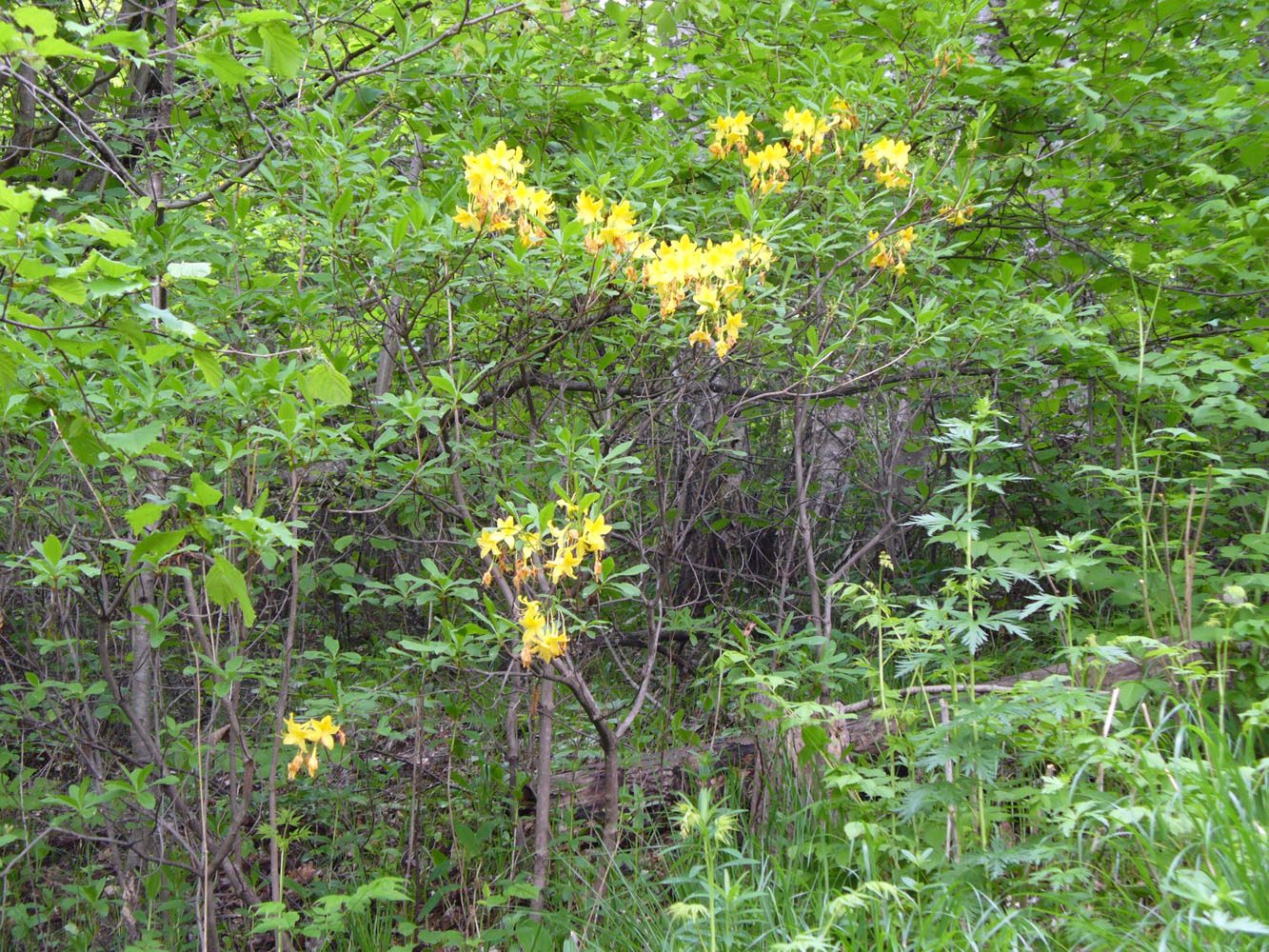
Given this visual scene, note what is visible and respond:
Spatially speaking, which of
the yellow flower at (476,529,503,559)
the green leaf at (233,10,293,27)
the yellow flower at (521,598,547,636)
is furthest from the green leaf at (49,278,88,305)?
the yellow flower at (521,598,547,636)

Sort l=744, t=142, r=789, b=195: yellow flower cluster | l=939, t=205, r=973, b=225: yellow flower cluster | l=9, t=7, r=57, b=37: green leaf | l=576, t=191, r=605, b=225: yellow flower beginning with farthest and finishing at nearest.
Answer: l=939, t=205, r=973, b=225: yellow flower cluster
l=744, t=142, r=789, b=195: yellow flower cluster
l=576, t=191, r=605, b=225: yellow flower
l=9, t=7, r=57, b=37: green leaf

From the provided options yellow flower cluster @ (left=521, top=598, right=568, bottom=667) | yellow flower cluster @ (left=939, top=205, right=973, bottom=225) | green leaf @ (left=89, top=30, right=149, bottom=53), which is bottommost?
yellow flower cluster @ (left=521, top=598, right=568, bottom=667)

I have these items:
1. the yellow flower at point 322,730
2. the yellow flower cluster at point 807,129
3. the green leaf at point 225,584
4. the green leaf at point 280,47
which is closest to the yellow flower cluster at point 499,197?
the green leaf at point 280,47

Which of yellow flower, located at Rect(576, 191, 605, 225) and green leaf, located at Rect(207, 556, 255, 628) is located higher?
Result: yellow flower, located at Rect(576, 191, 605, 225)

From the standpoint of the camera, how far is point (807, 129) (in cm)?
318

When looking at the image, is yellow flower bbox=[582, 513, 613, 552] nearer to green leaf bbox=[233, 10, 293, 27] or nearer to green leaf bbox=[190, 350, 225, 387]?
green leaf bbox=[190, 350, 225, 387]

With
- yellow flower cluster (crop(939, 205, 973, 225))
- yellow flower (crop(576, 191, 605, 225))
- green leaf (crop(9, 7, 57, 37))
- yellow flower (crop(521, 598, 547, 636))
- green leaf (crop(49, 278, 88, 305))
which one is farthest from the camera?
yellow flower cluster (crop(939, 205, 973, 225))

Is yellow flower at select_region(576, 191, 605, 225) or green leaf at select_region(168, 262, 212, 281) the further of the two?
yellow flower at select_region(576, 191, 605, 225)

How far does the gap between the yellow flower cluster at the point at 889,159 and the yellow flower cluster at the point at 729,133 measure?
40 centimetres

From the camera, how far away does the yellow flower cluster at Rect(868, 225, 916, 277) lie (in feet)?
10.5

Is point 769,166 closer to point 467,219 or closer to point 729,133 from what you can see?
point 729,133

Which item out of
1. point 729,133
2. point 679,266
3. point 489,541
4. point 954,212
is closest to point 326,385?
point 489,541

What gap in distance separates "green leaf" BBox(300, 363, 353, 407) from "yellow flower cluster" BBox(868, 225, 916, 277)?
75.8 inches

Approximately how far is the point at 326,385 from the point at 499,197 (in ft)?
2.76
